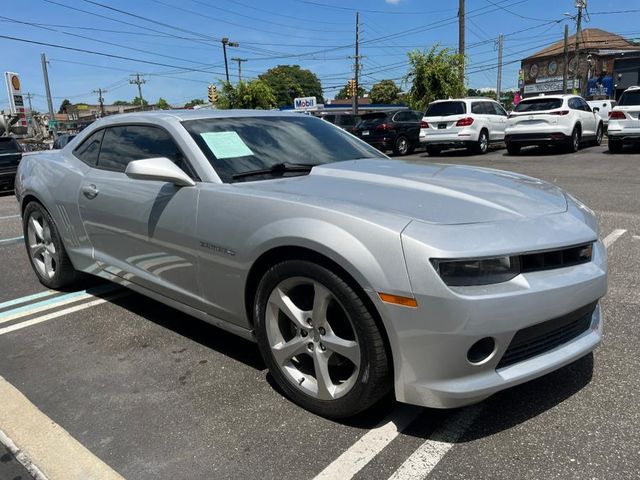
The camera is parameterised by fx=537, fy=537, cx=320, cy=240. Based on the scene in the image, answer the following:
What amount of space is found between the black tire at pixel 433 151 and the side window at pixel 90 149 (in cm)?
1431

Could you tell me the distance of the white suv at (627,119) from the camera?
1380 cm

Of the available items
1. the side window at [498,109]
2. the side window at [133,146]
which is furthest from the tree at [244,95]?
the side window at [133,146]

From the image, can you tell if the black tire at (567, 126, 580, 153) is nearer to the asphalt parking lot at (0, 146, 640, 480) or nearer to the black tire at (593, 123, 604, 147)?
the black tire at (593, 123, 604, 147)

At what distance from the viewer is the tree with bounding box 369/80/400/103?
94006 mm

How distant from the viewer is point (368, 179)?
3.00 metres

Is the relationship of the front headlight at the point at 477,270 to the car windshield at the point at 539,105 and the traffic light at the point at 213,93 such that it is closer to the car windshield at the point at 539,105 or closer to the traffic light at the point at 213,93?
the car windshield at the point at 539,105

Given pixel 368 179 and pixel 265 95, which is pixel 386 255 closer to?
pixel 368 179

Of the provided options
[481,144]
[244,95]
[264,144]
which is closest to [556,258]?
[264,144]

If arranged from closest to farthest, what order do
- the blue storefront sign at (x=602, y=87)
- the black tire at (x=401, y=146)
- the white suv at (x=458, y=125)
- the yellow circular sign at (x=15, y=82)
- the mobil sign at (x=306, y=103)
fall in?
1. the white suv at (x=458, y=125)
2. the black tire at (x=401, y=146)
3. the yellow circular sign at (x=15, y=82)
4. the mobil sign at (x=306, y=103)
5. the blue storefront sign at (x=602, y=87)

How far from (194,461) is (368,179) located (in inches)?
65.9

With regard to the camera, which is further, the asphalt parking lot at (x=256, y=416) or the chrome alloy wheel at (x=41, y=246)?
the chrome alloy wheel at (x=41, y=246)

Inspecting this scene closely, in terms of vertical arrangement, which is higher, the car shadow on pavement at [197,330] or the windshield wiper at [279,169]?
the windshield wiper at [279,169]

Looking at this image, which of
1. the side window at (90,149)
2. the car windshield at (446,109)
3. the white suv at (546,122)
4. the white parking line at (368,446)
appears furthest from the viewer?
the car windshield at (446,109)

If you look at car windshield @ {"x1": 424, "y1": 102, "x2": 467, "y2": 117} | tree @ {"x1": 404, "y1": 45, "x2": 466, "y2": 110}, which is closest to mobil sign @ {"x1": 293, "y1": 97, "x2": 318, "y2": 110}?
tree @ {"x1": 404, "y1": 45, "x2": 466, "y2": 110}
